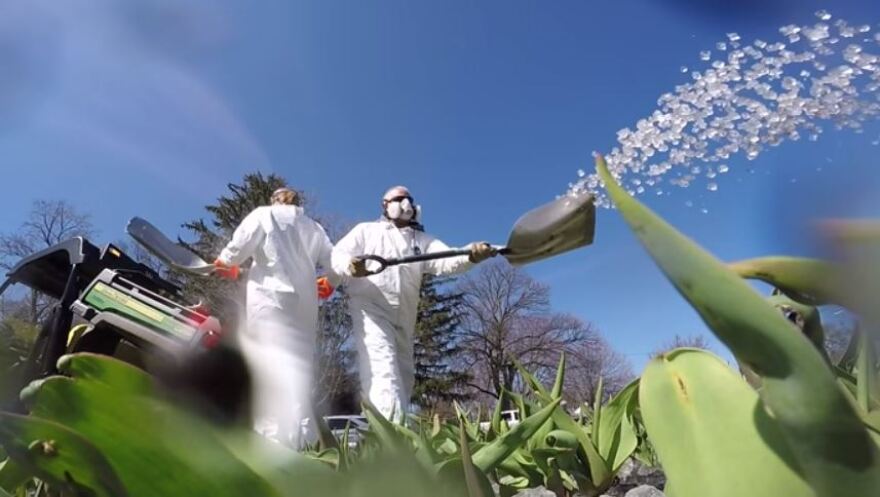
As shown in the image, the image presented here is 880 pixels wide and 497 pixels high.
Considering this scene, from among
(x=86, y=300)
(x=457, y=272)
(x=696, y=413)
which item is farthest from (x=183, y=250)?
(x=696, y=413)

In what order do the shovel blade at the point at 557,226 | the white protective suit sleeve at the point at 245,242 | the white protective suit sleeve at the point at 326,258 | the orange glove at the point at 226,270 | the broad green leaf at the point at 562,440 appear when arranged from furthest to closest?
the white protective suit sleeve at the point at 326,258 → the white protective suit sleeve at the point at 245,242 → the orange glove at the point at 226,270 → the broad green leaf at the point at 562,440 → the shovel blade at the point at 557,226

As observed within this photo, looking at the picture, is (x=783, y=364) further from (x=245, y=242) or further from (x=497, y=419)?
(x=245, y=242)

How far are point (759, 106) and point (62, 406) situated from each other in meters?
0.40

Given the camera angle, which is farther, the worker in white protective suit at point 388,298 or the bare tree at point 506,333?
the bare tree at point 506,333

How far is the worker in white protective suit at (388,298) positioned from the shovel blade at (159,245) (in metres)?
0.65

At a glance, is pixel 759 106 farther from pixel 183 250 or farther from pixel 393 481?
pixel 183 250

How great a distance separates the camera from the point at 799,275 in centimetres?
15

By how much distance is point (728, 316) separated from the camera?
0.12 m

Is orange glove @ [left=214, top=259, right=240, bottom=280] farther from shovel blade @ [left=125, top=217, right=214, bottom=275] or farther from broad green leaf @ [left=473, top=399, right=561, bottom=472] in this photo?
broad green leaf @ [left=473, top=399, right=561, bottom=472]

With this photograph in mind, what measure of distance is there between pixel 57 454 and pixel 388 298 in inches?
106

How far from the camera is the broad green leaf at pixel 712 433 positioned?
144mm

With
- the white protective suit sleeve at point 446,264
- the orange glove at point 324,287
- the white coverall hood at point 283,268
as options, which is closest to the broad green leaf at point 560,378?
the white protective suit sleeve at point 446,264

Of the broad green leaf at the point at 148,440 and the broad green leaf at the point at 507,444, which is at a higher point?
the broad green leaf at the point at 507,444

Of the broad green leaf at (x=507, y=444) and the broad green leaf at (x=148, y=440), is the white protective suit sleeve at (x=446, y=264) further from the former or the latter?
the broad green leaf at (x=148, y=440)
